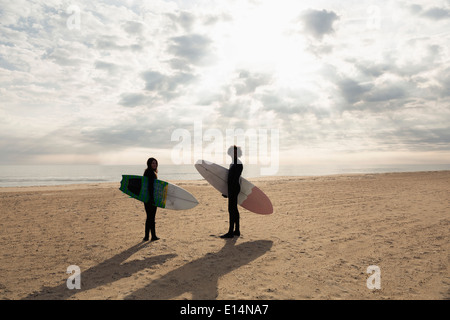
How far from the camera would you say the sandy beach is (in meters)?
4.37

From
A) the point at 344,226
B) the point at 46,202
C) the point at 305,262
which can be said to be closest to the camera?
the point at 305,262

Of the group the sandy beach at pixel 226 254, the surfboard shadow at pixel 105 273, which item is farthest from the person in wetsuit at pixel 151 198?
the surfboard shadow at pixel 105 273

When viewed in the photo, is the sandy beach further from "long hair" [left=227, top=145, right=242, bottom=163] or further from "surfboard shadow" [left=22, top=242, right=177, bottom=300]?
"long hair" [left=227, top=145, right=242, bottom=163]

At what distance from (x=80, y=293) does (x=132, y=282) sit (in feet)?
2.62

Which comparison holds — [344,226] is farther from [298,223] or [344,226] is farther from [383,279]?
[383,279]

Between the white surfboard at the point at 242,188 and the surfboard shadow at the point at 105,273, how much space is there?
2.79m

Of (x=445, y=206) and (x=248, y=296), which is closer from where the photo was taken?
(x=248, y=296)

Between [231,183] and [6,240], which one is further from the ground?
[231,183]

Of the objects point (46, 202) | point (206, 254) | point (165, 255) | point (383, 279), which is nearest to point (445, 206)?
point (383, 279)

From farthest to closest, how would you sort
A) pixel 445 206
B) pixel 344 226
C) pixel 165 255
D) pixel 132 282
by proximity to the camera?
1. pixel 445 206
2. pixel 344 226
3. pixel 165 255
4. pixel 132 282

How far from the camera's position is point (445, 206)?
37.2ft

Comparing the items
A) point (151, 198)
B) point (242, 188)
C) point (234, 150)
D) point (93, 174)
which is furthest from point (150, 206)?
point (93, 174)

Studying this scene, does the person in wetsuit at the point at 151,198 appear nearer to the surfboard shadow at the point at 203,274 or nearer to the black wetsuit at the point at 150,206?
the black wetsuit at the point at 150,206

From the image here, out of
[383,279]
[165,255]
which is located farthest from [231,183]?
[383,279]
